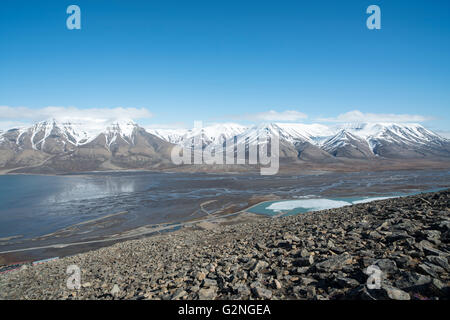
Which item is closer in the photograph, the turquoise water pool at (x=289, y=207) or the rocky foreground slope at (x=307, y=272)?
the rocky foreground slope at (x=307, y=272)

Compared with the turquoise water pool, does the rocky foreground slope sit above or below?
above

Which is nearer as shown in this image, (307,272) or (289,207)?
(307,272)

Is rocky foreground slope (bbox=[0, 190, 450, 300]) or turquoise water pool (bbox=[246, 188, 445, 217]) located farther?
turquoise water pool (bbox=[246, 188, 445, 217])

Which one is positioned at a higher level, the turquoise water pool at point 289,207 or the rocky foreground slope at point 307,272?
the rocky foreground slope at point 307,272

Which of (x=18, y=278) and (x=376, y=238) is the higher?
(x=376, y=238)

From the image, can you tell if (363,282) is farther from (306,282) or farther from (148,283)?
(148,283)

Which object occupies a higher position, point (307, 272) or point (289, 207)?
point (307, 272)

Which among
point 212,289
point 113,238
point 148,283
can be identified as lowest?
point 113,238
